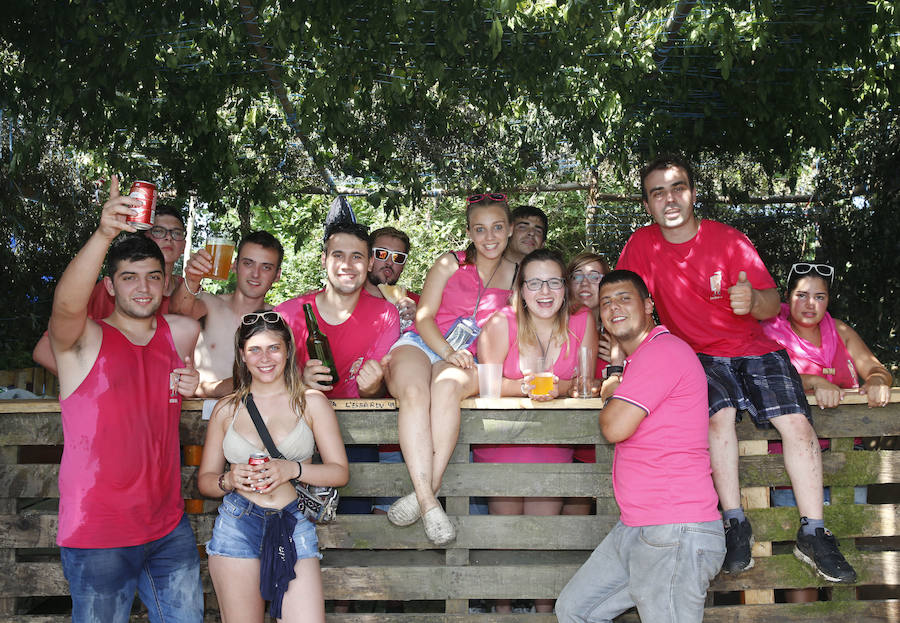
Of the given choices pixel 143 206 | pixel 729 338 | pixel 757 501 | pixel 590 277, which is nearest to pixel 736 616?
pixel 757 501

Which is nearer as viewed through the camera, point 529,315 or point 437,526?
point 437,526

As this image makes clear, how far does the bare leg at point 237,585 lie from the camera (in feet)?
9.93

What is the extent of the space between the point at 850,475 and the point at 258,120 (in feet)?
17.9

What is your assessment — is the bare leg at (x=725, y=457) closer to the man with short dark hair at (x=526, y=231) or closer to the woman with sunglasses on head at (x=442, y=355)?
the woman with sunglasses on head at (x=442, y=355)

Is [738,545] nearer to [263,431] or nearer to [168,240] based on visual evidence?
[263,431]

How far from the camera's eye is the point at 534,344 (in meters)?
3.73

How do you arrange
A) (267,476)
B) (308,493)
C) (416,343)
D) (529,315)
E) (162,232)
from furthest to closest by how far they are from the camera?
(162,232) → (416,343) → (529,315) → (308,493) → (267,476)

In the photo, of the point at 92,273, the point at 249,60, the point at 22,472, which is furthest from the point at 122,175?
the point at 92,273

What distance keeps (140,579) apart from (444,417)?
1.43 m

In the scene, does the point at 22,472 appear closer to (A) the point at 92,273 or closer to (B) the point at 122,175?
(A) the point at 92,273

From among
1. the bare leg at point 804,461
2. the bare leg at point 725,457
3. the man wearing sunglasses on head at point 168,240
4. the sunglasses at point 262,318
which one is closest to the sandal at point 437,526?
the sunglasses at point 262,318

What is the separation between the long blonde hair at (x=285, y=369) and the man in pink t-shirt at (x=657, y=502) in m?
1.27

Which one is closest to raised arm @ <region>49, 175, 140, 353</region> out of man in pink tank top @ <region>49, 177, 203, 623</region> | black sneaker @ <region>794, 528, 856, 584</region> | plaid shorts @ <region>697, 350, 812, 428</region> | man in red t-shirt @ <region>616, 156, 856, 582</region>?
man in pink tank top @ <region>49, 177, 203, 623</region>

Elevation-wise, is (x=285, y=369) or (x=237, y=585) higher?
(x=285, y=369)
